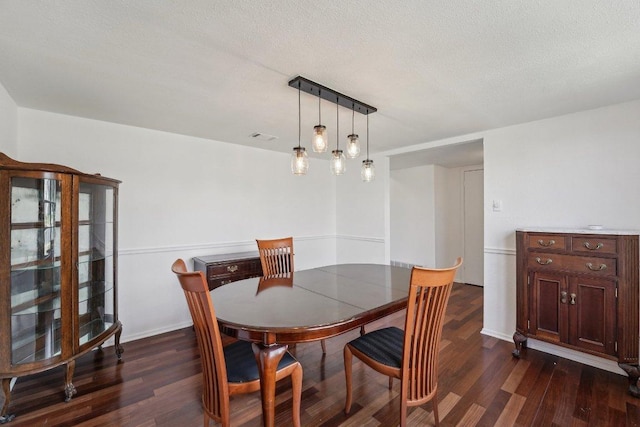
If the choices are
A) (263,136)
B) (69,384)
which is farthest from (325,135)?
(69,384)

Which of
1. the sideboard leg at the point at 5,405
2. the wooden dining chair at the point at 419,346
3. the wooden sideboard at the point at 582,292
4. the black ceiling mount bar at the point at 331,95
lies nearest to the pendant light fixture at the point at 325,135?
the black ceiling mount bar at the point at 331,95

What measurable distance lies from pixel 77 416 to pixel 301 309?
1.65 m

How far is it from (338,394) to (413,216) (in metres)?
3.94

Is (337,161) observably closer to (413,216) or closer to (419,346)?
(419,346)

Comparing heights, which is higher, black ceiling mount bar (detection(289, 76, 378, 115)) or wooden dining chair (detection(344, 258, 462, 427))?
black ceiling mount bar (detection(289, 76, 378, 115))

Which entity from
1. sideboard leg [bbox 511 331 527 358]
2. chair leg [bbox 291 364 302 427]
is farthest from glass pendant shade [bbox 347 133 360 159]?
sideboard leg [bbox 511 331 527 358]

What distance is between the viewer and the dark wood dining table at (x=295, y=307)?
53.2 inches

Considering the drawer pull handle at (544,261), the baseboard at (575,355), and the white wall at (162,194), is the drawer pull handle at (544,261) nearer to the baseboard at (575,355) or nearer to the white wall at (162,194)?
the baseboard at (575,355)

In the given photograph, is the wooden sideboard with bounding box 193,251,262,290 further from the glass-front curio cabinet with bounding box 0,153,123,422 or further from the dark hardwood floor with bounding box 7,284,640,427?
the glass-front curio cabinet with bounding box 0,153,123,422

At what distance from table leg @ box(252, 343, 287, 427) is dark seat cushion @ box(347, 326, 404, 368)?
2.02 feet

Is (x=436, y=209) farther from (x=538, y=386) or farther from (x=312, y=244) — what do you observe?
(x=538, y=386)

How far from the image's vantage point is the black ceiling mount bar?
188 cm

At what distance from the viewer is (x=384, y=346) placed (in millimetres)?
1733

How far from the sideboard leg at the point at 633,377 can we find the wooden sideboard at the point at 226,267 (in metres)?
3.23
